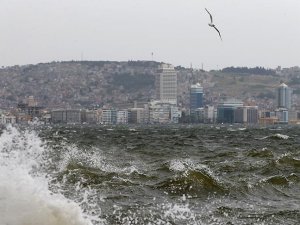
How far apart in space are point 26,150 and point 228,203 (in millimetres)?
11229

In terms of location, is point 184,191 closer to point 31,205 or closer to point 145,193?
point 145,193

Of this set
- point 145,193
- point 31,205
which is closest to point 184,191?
point 145,193

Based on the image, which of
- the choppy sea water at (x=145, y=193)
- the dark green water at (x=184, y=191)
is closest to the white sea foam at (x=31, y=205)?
the choppy sea water at (x=145, y=193)

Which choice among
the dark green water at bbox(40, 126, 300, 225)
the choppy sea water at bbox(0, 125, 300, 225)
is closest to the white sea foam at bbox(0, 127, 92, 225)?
the choppy sea water at bbox(0, 125, 300, 225)

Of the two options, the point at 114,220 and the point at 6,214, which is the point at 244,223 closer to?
the point at 114,220

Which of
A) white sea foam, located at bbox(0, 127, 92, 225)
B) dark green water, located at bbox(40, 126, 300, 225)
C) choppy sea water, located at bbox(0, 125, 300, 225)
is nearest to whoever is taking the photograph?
white sea foam, located at bbox(0, 127, 92, 225)

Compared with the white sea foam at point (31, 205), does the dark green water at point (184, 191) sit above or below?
below

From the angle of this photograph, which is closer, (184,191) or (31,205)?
(31,205)

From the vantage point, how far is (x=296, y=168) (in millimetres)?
26547

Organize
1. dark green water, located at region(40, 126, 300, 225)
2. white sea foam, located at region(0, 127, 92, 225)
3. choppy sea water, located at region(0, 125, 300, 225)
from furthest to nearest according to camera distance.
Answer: dark green water, located at region(40, 126, 300, 225) < choppy sea water, located at region(0, 125, 300, 225) < white sea foam, located at region(0, 127, 92, 225)

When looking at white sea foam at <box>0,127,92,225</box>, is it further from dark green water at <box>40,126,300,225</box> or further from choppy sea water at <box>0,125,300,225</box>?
dark green water at <box>40,126,300,225</box>

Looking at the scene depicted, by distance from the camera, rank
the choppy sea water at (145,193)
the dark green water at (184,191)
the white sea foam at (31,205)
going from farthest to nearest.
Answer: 1. the dark green water at (184,191)
2. the choppy sea water at (145,193)
3. the white sea foam at (31,205)

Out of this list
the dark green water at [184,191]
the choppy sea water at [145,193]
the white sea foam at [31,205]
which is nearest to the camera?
the white sea foam at [31,205]

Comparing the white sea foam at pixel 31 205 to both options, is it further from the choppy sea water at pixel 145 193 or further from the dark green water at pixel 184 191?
the dark green water at pixel 184 191
